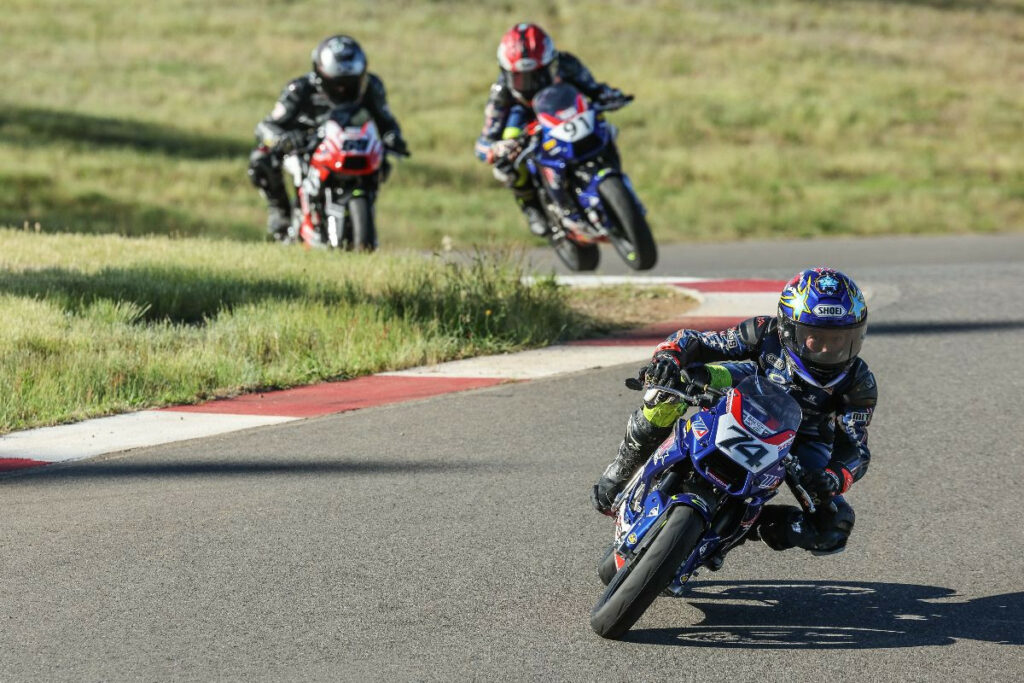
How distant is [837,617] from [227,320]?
5.92 m

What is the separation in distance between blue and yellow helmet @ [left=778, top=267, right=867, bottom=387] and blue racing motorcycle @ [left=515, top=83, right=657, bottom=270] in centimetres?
649

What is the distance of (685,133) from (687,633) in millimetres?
27309

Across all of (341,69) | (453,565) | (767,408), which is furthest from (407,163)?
(767,408)

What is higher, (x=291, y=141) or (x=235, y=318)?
(x=291, y=141)

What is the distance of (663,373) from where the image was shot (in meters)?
5.47

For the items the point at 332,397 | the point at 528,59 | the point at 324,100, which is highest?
the point at 528,59

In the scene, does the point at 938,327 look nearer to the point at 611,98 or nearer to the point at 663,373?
the point at 611,98

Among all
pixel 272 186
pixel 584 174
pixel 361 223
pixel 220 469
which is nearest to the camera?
pixel 220 469

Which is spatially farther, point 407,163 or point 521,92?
point 407,163

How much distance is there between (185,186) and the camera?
2509 centimetres

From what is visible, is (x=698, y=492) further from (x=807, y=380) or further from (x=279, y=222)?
(x=279, y=222)

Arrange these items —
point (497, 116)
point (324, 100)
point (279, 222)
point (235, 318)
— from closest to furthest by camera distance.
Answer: point (235, 318) → point (497, 116) → point (324, 100) → point (279, 222)

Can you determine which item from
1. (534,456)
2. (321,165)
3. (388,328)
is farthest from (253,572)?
(321,165)

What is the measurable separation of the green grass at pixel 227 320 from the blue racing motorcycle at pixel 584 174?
0.61m
